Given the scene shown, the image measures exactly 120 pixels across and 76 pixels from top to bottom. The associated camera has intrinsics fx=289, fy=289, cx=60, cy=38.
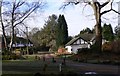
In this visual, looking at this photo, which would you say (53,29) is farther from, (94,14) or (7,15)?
(94,14)

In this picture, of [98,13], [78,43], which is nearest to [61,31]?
[78,43]

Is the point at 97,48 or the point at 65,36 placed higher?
the point at 65,36

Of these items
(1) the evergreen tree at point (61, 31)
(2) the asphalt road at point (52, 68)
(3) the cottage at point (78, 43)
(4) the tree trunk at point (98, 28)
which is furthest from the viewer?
(3) the cottage at point (78, 43)

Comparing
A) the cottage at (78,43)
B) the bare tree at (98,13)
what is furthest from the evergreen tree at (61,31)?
the bare tree at (98,13)

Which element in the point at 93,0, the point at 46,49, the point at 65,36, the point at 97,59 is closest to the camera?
the point at 97,59

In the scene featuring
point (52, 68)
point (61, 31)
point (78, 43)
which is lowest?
point (52, 68)

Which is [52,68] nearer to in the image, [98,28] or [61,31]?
[98,28]

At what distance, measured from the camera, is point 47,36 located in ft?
303

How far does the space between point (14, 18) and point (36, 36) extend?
48.6 meters

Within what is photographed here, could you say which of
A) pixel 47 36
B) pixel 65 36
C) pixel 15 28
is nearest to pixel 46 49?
pixel 47 36

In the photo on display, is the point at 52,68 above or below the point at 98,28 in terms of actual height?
below

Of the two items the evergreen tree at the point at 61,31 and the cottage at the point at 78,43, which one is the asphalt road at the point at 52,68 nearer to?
the evergreen tree at the point at 61,31

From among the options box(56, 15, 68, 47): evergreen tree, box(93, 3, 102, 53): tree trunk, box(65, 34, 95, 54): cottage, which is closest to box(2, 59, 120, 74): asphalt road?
box(93, 3, 102, 53): tree trunk

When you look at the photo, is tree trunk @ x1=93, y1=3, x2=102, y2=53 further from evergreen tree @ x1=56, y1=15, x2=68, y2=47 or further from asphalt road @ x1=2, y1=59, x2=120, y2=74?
evergreen tree @ x1=56, y1=15, x2=68, y2=47
